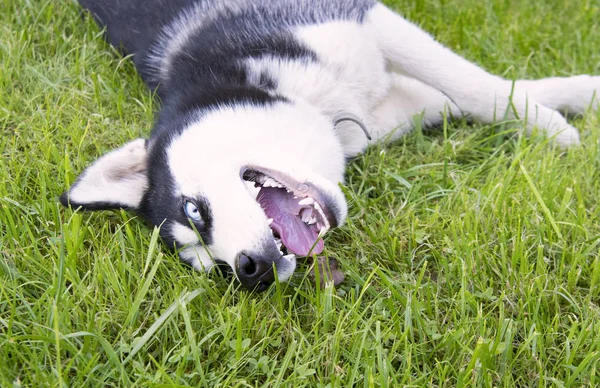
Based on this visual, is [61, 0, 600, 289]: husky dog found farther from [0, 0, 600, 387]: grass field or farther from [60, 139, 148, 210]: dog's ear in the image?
[0, 0, 600, 387]: grass field

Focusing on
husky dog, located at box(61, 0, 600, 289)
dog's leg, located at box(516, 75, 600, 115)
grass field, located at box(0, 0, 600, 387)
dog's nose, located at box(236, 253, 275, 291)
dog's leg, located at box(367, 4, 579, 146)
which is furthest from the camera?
dog's leg, located at box(516, 75, 600, 115)

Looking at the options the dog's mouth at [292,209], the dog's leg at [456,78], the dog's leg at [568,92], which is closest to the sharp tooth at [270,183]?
the dog's mouth at [292,209]

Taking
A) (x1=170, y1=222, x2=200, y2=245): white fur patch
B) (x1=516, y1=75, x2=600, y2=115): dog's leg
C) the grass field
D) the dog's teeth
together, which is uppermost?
the dog's teeth

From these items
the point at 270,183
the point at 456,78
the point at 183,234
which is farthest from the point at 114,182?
the point at 456,78

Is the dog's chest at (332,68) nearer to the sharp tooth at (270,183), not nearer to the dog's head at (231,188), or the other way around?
the dog's head at (231,188)

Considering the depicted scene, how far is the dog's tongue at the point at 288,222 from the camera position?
2.59 m

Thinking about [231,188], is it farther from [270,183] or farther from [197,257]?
[197,257]

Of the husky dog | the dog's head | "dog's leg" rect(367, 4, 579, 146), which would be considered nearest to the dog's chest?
the husky dog

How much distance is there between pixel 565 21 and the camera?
4.46 metres

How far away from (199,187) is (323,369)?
0.88m

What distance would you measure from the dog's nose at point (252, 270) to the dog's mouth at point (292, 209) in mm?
158

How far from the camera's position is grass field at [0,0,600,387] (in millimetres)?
2166

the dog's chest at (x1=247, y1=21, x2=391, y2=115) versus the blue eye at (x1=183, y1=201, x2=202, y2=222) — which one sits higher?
the dog's chest at (x1=247, y1=21, x2=391, y2=115)

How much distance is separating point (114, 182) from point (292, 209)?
2.60 ft
